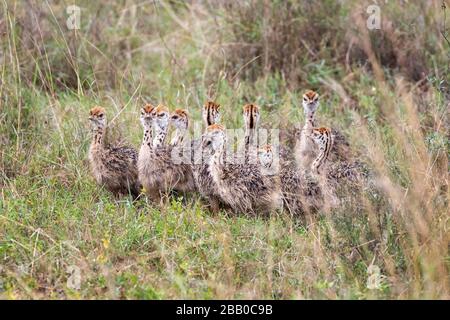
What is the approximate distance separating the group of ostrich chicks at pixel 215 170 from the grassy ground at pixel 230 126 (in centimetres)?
15

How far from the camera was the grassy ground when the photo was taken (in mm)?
5398

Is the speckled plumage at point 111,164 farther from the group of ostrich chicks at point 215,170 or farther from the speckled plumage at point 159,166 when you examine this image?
the speckled plumage at point 159,166

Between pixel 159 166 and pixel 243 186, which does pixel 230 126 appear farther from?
pixel 243 186

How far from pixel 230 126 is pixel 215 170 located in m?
1.42

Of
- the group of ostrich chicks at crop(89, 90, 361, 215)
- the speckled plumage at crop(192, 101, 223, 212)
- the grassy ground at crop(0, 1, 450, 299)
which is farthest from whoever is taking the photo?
the speckled plumage at crop(192, 101, 223, 212)

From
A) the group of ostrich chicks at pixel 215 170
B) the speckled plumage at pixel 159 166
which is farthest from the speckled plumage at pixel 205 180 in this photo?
the speckled plumage at pixel 159 166

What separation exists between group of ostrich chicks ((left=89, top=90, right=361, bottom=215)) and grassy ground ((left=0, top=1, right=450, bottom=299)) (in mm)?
154

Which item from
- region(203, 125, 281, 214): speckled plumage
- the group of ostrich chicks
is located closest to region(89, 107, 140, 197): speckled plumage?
the group of ostrich chicks

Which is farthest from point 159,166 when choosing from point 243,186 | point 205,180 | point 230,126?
point 230,126

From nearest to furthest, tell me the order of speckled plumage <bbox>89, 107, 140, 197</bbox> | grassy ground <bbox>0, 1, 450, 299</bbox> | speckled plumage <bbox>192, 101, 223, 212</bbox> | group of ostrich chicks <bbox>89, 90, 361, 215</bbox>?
grassy ground <bbox>0, 1, 450, 299</bbox>, group of ostrich chicks <bbox>89, 90, 361, 215</bbox>, speckled plumage <bbox>192, 101, 223, 212</bbox>, speckled plumage <bbox>89, 107, 140, 197</bbox>

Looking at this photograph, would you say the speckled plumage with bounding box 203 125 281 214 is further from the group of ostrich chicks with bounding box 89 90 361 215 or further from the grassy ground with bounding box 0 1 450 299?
the grassy ground with bounding box 0 1 450 299

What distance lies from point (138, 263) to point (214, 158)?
4.50 ft

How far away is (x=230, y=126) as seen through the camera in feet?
26.3

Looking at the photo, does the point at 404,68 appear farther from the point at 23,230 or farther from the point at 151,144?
the point at 23,230
